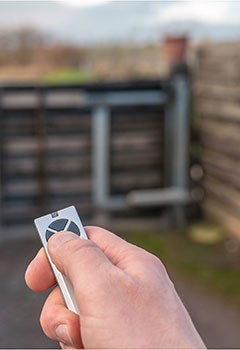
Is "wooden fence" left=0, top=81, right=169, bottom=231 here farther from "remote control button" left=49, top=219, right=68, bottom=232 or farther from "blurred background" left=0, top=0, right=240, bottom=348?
"remote control button" left=49, top=219, right=68, bottom=232

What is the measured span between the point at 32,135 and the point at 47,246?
3148 mm

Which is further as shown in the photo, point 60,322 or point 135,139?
point 135,139

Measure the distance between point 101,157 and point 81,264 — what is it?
3.17 metres

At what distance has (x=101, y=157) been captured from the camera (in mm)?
3699

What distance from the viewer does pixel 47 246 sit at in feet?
1.84

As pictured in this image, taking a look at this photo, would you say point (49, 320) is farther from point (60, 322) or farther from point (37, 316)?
point (37, 316)

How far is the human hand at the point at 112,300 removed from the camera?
519mm

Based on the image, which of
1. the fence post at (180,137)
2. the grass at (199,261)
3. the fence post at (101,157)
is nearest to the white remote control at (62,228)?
the grass at (199,261)

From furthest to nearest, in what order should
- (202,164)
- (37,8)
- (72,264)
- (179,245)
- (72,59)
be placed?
(202,164), (179,245), (72,59), (37,8), (72,264)

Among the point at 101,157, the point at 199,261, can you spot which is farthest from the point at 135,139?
the point at 199,261

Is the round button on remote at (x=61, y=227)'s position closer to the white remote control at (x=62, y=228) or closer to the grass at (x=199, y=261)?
the white remote control at (x=62, y=228)

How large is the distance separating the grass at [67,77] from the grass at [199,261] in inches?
40.0

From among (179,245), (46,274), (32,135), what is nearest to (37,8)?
(32,135)

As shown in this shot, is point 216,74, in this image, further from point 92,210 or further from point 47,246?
point 47,246
